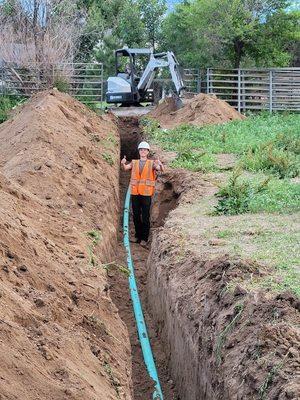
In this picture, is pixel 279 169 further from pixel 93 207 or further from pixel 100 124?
pixel 100 124

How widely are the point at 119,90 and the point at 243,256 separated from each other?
2138 centimetres

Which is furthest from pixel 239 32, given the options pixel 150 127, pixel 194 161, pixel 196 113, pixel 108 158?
pixel 194 161

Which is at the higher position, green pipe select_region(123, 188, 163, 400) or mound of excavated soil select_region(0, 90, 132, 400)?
mound of excavated soil select_region(0, 90, 132, 400)

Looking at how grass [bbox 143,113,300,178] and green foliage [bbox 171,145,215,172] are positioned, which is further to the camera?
green foliage [bbox 171,145,215,172]

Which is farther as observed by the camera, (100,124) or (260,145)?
(100,124)

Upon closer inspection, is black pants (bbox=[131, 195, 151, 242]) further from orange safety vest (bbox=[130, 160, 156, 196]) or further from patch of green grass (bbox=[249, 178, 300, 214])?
patch of green grass (bbox=[249, 178, 300, 214])

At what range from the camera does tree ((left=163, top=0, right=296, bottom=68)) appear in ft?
102

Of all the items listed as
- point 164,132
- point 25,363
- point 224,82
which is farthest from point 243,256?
point 224,82

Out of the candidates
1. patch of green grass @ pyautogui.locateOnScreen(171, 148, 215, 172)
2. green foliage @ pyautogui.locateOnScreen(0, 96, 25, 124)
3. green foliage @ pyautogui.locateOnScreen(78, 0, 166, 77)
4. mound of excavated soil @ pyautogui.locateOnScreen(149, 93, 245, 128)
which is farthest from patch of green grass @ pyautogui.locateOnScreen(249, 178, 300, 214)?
green foliage @ pyautogui.locateOnScreen(78, 0, 166, 77)

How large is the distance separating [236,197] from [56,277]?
533 centimetres

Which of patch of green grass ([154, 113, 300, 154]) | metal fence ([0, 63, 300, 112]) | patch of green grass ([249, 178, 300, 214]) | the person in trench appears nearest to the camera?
patch of green grass ([249, 178, 300, 214])

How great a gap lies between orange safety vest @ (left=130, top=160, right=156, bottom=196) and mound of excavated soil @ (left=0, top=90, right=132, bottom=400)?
1.71ft

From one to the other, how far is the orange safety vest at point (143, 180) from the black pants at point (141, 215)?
0.41ft

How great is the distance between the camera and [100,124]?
23172 millimetres
